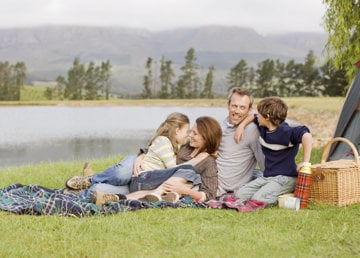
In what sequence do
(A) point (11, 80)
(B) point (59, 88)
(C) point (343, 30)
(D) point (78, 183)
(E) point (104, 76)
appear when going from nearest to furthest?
(D) point (78, 183) < (C) point (343, 30) < (A) point (11, 80) < (E) point (104, 76) < (B) point (59, 88)

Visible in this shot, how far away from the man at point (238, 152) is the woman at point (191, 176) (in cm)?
16

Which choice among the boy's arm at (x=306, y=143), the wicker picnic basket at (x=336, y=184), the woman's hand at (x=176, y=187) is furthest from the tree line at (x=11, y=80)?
the boy's arm at (x=306, y=143)

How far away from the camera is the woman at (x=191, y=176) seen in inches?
244

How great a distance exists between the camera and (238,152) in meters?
6.69

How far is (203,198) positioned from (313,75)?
6112 cm

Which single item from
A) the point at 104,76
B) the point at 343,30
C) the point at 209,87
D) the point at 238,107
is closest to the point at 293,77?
the point at 209,87

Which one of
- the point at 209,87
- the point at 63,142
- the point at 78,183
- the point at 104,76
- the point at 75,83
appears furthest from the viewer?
the point at 104,76

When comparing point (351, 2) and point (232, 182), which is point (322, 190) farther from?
point (351, 2)

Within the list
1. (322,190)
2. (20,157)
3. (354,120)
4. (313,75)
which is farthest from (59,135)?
(313,75)

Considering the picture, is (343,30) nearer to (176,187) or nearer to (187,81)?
(176,187)

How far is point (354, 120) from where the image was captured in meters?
8.80

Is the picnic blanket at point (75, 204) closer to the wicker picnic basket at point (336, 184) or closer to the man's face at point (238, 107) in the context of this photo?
the wicker picnic basket at point (336, 184)

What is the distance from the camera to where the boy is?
20.4 feet

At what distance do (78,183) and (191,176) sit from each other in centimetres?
156
